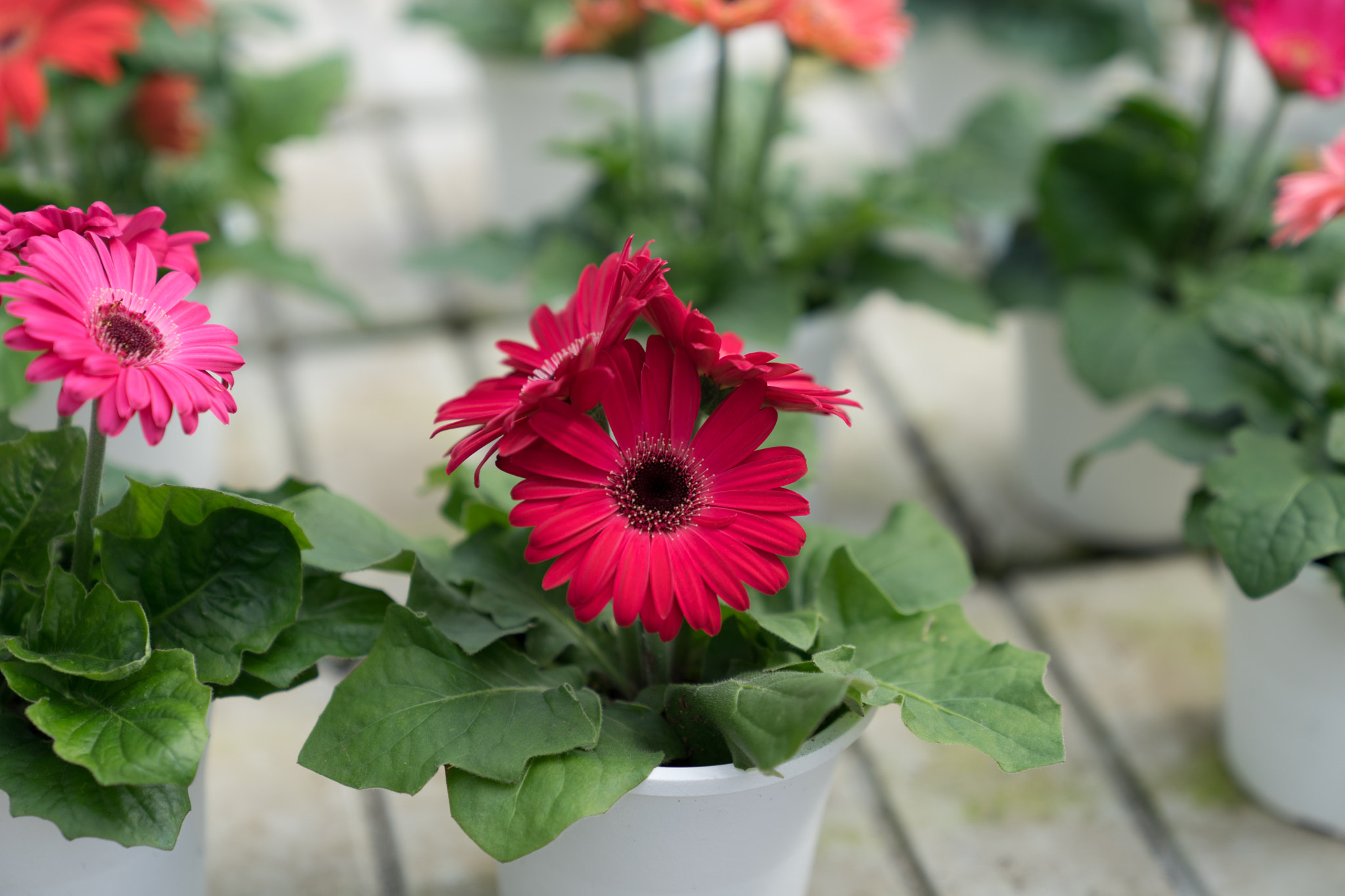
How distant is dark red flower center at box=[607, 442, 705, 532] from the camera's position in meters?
0.74

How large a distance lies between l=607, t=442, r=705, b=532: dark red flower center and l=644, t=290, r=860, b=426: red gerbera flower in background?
0.17 feet

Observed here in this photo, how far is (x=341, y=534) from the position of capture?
2.90 ft

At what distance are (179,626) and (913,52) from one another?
138 cm

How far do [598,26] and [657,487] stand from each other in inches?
26.2

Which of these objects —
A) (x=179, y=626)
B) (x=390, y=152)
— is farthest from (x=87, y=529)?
(x=390, y=152)

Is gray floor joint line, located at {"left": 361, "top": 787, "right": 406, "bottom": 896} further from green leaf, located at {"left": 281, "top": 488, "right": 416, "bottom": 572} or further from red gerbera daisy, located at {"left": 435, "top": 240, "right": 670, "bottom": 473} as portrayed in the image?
red gerbera daisy, located at {"left": 435, "top": 240, "right": 670, "bottom": 473}

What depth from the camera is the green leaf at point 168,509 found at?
798mm

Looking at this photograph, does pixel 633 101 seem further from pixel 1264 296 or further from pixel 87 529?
pixel 87 529

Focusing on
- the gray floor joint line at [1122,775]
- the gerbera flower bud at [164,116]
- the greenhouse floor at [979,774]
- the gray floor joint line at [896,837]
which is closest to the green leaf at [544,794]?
the greenhouse floor at [979,774]

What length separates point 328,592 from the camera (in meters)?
0.89

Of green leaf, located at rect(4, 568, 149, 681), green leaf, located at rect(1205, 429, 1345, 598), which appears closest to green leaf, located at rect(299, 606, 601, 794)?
green leaf, located at rect(4, 568, 149, 681)

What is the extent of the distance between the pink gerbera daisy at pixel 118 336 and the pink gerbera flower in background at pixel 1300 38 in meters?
0.91

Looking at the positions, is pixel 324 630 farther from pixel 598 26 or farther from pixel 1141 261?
pixel 1141 261

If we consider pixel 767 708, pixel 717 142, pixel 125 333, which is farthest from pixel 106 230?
pixel 717 142
